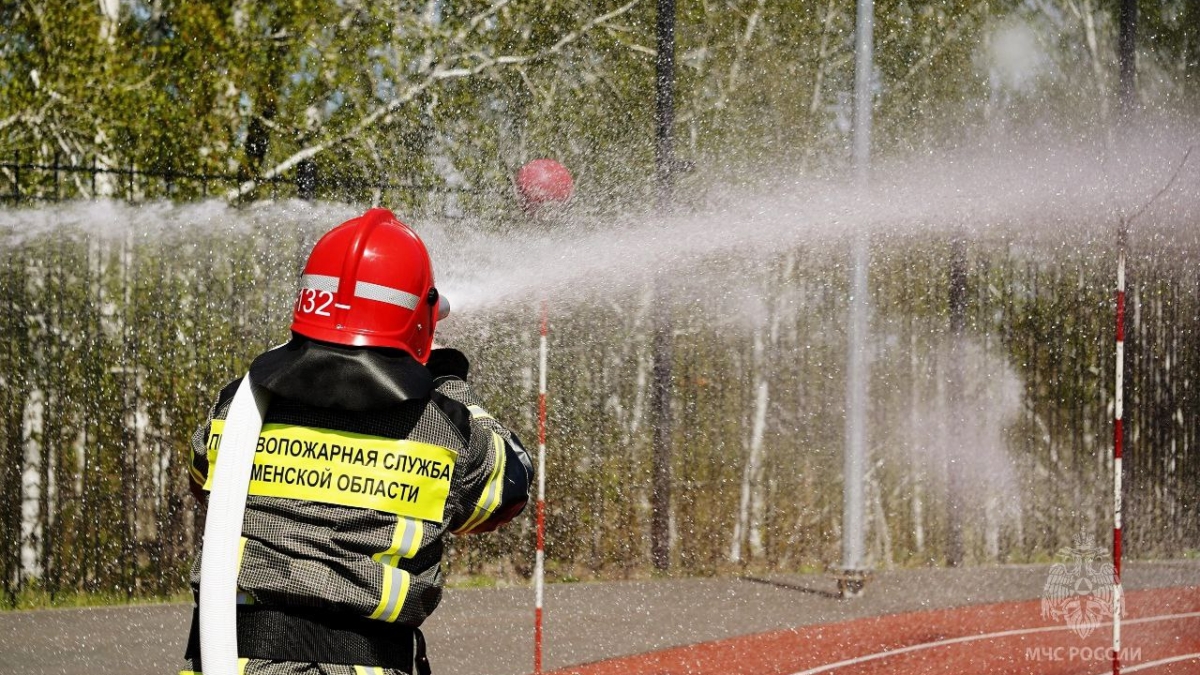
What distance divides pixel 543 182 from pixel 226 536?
17.3ft

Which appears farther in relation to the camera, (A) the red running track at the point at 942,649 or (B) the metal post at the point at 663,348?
(B) the metal post at the point at 663,348

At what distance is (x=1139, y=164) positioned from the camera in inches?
519

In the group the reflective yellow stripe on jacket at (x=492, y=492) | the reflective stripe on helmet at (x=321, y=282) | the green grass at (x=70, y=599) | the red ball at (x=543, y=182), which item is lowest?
the green grass at (x=70, y=599)

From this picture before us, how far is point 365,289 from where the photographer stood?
94.1 inches

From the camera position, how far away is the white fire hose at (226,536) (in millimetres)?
2240

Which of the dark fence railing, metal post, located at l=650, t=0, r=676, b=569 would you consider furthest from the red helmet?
metal post, located at l=650, t=0, r=676, b=569

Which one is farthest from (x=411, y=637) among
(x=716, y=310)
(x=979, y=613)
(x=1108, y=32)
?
(x=1108, y=32)

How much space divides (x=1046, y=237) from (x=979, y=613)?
5.07 m

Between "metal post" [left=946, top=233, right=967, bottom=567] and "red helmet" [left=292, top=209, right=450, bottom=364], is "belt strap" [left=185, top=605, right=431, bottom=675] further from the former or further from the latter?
"metal post" [left=946, top=233, right=967, bottom=567]

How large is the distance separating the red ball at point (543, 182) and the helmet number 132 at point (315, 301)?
494 centimetres

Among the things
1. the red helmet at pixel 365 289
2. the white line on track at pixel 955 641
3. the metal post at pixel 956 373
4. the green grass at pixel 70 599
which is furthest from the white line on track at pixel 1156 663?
the green grass at pixel 70 599

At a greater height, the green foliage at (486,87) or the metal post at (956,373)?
the green foliage at (486,87)

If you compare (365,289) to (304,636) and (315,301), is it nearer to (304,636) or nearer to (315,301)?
(315,301)

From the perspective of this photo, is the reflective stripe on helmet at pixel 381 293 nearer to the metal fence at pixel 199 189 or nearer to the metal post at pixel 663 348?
the metal fence at pixel 199 189
